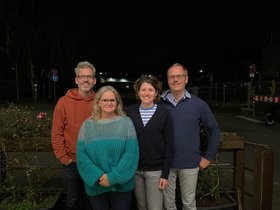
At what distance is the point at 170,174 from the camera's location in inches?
163

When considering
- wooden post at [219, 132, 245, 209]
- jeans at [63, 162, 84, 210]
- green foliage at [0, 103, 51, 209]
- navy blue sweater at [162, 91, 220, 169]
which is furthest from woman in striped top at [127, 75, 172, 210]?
green foliage at [0, 103, 51, 209]

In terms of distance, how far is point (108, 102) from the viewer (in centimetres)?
370

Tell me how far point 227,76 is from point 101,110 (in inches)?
2537

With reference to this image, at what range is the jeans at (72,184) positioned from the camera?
418cm

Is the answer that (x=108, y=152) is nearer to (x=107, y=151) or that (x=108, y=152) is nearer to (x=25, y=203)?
(x=107, y=151)

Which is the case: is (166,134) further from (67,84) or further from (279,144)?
(67,84)

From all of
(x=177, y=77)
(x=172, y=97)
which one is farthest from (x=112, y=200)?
(x=177, y=77)

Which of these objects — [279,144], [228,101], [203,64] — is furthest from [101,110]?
[203,64]

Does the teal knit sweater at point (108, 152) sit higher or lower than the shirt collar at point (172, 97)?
lower

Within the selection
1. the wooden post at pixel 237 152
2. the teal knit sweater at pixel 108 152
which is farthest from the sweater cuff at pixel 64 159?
the wooden post at pixel 237 152

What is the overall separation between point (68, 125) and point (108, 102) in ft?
2.09

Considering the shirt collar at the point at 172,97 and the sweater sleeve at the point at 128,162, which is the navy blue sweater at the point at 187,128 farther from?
the sweater sleeve at the point at 128,162

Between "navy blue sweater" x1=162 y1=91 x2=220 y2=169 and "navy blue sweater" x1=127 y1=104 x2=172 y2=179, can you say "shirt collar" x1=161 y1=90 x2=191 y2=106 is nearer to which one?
"navy blue sweater" x1=162 y1=91 x2=220 y2=169

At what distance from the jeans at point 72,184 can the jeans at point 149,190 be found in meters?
0.63
